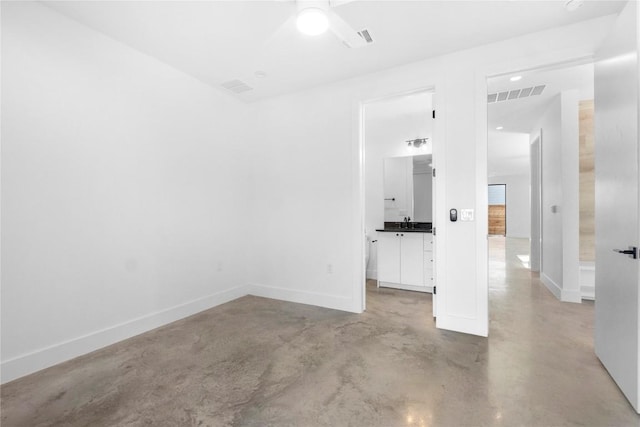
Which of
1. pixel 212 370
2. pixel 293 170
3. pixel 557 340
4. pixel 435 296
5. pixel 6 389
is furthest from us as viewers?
pixel 293 170

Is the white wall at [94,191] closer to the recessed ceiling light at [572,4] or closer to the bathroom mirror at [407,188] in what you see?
the bathroom mirror at [407,188]

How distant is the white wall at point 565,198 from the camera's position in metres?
3.81

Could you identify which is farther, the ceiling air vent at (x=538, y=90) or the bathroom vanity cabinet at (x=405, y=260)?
the bathroom vanity cabinet at (x=405, y=260)

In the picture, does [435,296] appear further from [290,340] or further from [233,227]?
[233,227]

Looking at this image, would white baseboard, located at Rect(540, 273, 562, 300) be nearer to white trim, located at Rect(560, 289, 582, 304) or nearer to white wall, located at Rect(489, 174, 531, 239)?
white trim, located at Rect(560, 289, 582, 304)

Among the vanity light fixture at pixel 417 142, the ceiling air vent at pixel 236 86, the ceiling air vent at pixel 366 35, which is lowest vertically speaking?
the vanity light fixture at pixel 417 142

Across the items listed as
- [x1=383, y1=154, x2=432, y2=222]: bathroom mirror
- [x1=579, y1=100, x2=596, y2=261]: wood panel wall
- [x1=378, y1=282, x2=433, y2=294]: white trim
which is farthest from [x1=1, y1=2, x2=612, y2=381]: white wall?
[x1=579, y1=100, x2=596, y2=261]: wood panel wall

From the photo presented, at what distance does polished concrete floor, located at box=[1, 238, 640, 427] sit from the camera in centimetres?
173

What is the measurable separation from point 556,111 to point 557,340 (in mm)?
3236

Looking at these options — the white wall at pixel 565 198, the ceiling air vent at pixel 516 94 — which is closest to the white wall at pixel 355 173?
the ceiling air vent at pixel 516 94

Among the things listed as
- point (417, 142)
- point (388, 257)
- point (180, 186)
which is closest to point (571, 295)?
point (388, 257)

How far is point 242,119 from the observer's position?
165 inches

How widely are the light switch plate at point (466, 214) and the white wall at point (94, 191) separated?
9.62 feet

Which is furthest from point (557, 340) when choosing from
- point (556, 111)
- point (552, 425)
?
point (556, 111)
